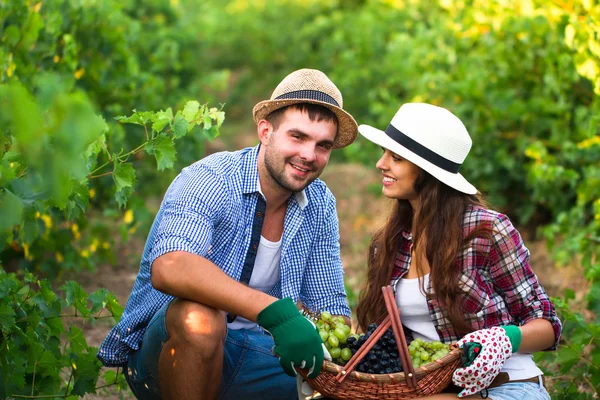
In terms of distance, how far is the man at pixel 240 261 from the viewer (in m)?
2.84

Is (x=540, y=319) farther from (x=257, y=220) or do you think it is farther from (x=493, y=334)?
(x=257, y=220)

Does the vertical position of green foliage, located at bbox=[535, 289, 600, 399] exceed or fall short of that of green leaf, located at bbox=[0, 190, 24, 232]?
it falls short

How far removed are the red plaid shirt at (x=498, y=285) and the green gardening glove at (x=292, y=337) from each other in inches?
22.2

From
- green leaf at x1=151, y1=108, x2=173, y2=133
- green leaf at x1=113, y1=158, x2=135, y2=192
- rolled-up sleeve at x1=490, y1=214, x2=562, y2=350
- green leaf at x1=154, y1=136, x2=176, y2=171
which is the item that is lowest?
rolled-up sleeve at x1=490, y1=214, x2=562, y2=350

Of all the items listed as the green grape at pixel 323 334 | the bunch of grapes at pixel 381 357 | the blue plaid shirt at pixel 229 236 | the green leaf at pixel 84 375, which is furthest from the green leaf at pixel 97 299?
the bunch of grapes at pixel 381 357

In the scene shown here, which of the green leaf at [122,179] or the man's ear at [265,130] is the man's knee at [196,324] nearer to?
the green leaf at [122,179]

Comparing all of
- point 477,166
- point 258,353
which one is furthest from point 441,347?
point 477,166

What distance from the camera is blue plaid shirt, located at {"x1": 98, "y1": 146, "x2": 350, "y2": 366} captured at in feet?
9.91

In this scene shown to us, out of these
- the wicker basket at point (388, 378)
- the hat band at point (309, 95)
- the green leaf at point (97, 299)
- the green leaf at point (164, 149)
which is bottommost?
the green leaf at point (97, 299)

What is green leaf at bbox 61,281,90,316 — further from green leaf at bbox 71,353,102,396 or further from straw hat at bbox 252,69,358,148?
straw hat at bbox 252,69,358,148

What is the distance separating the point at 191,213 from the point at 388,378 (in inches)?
36.9

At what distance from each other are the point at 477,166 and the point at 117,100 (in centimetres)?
320

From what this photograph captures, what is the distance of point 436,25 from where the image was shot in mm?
8727

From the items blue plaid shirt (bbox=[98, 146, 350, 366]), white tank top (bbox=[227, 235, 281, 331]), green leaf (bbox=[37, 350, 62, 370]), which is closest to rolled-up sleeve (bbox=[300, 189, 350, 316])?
blue plaid shirt (bbox=[98, 146, 350, 366])
